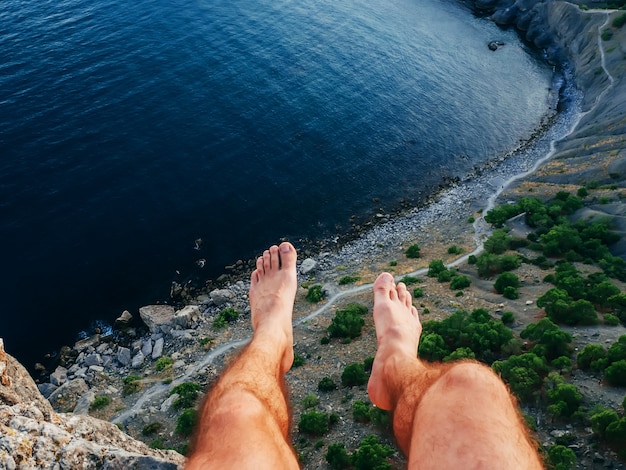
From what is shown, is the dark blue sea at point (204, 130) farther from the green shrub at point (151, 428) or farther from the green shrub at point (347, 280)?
the green shrub at point (151, 428)

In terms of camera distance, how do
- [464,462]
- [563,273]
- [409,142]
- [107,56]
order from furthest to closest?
[107,56], [409,142], [563,273], [464,462]

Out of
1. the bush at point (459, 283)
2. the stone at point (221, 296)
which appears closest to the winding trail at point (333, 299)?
the bush at point (459, 283)

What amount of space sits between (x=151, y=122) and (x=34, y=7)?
1045 inches

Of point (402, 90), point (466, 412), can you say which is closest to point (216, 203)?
point (402, 90)

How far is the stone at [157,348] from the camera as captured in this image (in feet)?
79.9

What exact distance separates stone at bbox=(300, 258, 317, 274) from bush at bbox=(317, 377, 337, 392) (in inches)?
515

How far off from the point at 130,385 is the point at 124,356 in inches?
179

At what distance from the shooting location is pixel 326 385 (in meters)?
17.5

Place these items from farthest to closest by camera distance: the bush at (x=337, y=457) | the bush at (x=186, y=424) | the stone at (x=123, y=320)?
1. the stone at (x=123, y=320)
2. the bush at (x=186, y=424)
3. the bush at (x=337, y=457)

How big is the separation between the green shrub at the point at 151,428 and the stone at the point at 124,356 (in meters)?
7.78

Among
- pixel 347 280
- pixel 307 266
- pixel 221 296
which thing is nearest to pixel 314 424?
pixel 347 280

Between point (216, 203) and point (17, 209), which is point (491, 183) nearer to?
point (216, 203)

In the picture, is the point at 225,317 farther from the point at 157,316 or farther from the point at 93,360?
the point at 93,360

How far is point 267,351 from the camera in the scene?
8.59m
